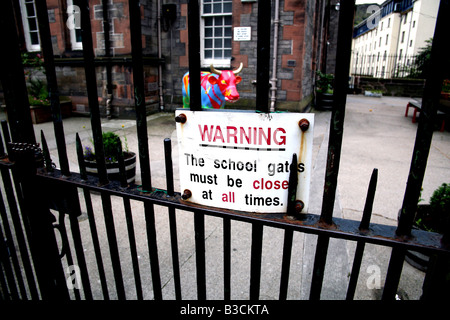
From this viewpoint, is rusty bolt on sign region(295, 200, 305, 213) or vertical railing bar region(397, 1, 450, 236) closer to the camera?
vertical railing bar region(397, 1, 450, 236)

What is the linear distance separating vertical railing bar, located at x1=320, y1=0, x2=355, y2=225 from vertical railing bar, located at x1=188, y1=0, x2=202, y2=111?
0.43 m

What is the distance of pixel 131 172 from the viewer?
13.5ft

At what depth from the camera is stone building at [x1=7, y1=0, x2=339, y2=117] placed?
8.28 m

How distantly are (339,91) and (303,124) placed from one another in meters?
0.14

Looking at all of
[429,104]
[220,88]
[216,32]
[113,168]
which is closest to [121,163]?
[429,104]

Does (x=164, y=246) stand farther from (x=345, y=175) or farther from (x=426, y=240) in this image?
(x=345, y=175)

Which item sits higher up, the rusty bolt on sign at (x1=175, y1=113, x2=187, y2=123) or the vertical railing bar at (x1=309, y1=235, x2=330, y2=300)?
the rusty bolt on sign at (x1=175, y1=113, x2=187, y2=123)

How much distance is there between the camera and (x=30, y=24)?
999 centimetres

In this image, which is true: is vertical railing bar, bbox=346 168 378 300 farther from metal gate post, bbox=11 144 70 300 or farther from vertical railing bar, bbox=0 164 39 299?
vertical railing bar, bbox=0 164 39 299

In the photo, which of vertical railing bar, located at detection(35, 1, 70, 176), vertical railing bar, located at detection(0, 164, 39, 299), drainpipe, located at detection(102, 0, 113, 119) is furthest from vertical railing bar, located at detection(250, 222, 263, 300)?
drainpipe, located at detection(102, 0, 113, 119)

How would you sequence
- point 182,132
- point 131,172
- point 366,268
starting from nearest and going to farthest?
1. point 182,132
2. point 366,268
3. point 131,172
